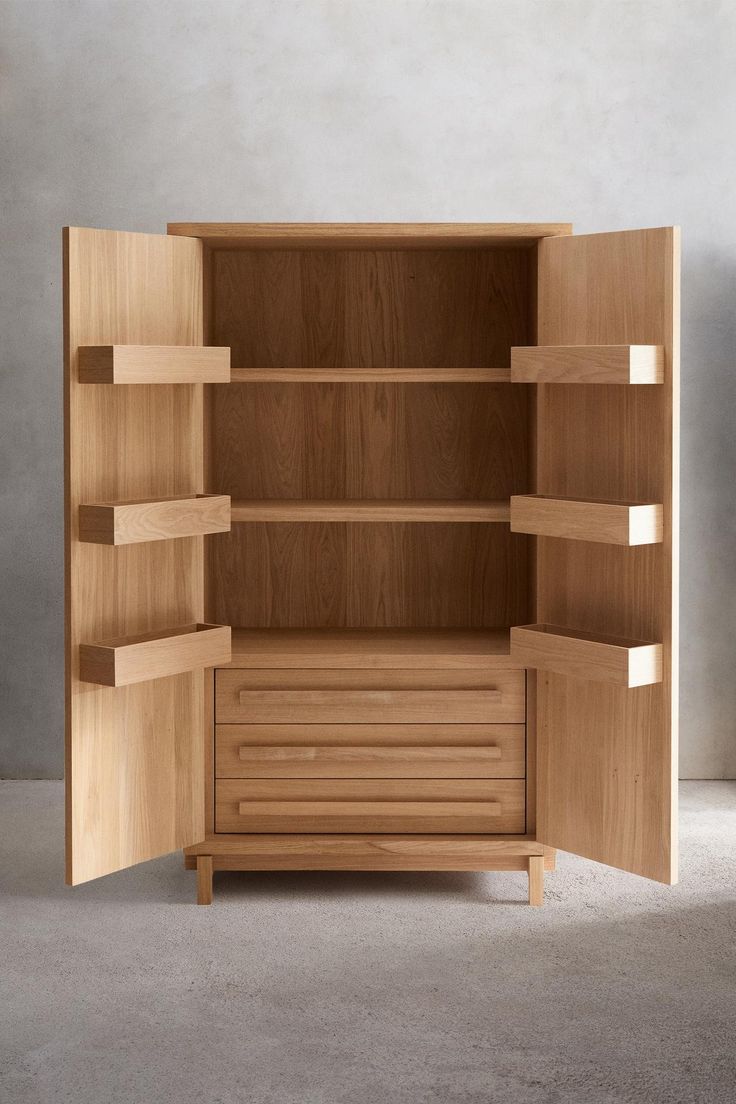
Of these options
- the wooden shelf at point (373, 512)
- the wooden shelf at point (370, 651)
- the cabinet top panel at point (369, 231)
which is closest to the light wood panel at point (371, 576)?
the wooden shelf at point (370, 651)

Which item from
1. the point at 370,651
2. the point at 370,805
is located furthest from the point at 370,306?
the point at 370,805

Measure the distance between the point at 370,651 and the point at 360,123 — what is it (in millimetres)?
2107

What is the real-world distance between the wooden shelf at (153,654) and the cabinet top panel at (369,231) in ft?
3.62

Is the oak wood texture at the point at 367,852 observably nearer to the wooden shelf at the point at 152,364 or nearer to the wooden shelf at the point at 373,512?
the wooden shelf at the point at 373,512

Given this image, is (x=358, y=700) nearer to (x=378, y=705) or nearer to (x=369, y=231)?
(x=378, y=705)

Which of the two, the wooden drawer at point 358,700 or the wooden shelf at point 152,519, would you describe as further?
the wooden drawer at point 358,700

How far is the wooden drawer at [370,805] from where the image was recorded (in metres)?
3.43

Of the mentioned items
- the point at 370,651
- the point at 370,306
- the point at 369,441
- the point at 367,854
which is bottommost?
the point at 367,854

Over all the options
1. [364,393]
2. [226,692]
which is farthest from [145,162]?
[226,692]

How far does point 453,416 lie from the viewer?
3922 mm

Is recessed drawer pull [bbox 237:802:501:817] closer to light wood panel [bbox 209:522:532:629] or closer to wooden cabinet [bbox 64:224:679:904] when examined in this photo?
wooden cabinet [bbox 64:224:679:904]

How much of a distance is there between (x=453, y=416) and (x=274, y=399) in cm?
59

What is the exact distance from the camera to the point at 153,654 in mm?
3117

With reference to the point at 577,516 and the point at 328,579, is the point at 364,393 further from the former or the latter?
the point at 577,516
